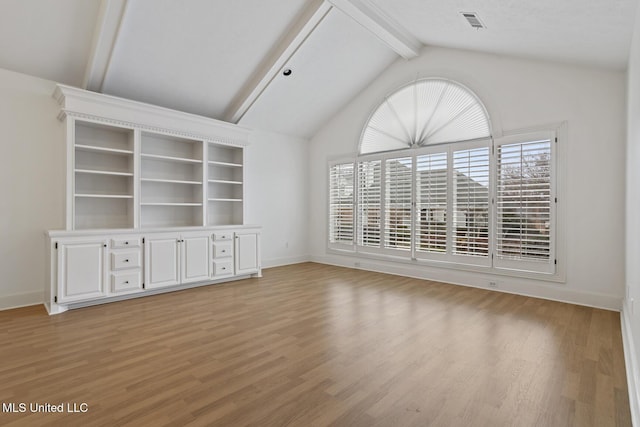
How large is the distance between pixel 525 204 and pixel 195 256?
454 centimetres

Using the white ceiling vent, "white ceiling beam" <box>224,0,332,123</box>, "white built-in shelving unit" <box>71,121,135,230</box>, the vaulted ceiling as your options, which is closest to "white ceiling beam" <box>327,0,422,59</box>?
the vaulted ceiling

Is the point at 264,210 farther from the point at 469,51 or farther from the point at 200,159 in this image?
the point at 469,51

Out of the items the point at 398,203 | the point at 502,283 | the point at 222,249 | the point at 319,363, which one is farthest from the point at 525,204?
the point at 222,249

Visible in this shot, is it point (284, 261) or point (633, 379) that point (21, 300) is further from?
point (633, 379)

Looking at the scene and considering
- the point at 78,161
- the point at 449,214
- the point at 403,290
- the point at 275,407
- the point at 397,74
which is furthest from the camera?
the point at 397,74

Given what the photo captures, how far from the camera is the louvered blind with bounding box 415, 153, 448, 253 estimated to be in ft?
16.4

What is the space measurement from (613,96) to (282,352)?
177 inches

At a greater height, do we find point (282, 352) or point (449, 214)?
point (449, 214)

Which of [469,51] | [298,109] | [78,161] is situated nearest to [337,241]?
[298,109]

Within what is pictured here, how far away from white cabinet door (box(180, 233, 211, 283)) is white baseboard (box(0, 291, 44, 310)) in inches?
64.0

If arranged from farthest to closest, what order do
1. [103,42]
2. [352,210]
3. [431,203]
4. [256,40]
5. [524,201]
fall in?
[352,210]
[431,203]
[256,40]
[524,201]
[103,42]

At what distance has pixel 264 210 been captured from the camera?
6312mm

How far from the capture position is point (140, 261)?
→ 4078 mm

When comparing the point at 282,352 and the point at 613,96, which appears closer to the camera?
the point at 282,352
